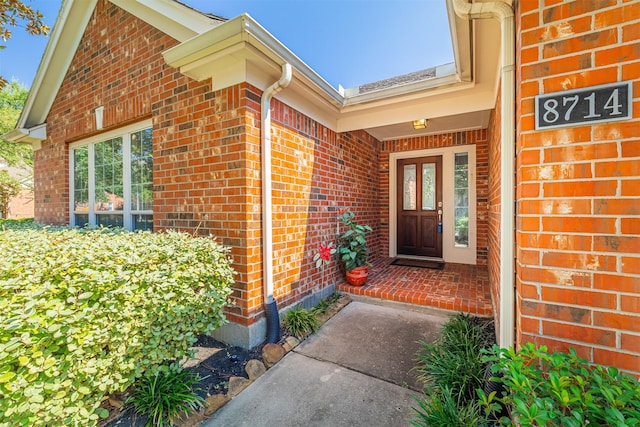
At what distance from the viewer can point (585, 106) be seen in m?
1.31

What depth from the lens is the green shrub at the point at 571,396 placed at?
3.07ft

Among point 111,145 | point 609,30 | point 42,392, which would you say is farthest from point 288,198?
point 111,145

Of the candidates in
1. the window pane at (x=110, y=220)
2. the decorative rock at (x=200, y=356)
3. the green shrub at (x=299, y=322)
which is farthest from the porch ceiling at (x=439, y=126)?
the window pane at (x=110, y=220)

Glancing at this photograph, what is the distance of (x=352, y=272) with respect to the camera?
4141mm

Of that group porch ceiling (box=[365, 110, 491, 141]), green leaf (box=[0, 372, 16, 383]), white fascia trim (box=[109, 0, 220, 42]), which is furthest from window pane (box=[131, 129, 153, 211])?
porch ceiling (box=[365, 110, 491, 141])

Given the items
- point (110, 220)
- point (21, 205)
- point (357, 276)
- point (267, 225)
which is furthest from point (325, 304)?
point (21, 205)

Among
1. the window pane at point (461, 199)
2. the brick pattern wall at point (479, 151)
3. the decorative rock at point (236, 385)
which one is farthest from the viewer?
the window pane at point (461, 199)

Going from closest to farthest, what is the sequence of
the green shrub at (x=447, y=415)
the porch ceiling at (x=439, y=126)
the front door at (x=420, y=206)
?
the green shrub at (x=447, y=415)
the porch ceiling at (x=439, y=126)
the front door at (x=420, y=206)

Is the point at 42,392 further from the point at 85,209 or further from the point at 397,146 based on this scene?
the point at 397,146

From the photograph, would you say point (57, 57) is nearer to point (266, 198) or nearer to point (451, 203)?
point (266, 198)

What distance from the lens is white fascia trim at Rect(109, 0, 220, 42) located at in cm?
294

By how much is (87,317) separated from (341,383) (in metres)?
1.91

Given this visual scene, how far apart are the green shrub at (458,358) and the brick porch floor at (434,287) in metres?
0.38

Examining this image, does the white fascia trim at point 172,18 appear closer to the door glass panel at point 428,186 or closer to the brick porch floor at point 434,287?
the brick porch floor at point 434,287
